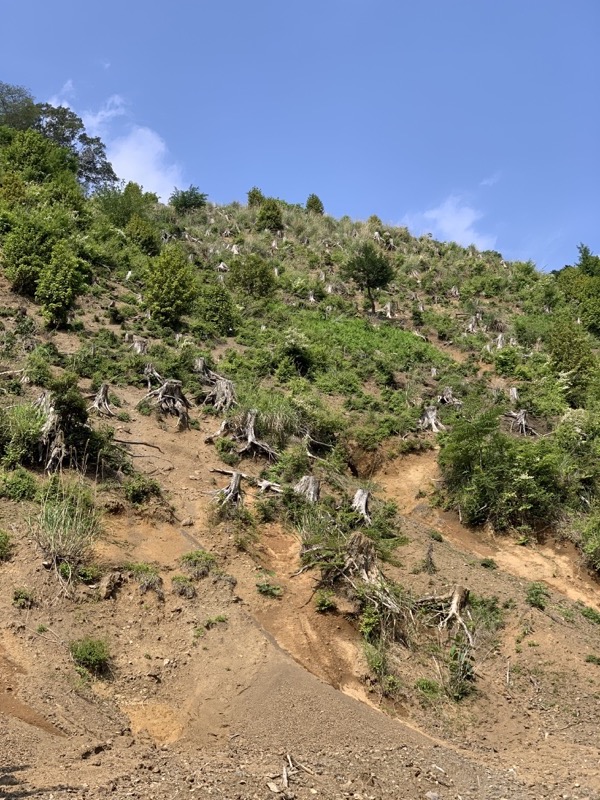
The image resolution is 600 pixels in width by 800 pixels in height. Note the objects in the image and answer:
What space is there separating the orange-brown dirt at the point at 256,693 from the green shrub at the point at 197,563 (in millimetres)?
163

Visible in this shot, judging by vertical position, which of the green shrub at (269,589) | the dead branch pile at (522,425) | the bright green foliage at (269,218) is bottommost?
the green shrub at (269,589)

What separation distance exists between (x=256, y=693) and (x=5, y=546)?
4.01 metres

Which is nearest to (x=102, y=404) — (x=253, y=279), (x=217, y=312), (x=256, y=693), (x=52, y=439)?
(x=52, y=439)

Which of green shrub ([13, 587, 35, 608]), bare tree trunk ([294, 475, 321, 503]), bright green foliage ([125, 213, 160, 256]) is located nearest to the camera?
green shrub ([13, 587, 35, 608])

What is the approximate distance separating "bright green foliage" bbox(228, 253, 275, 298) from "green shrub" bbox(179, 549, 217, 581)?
59.2 ft

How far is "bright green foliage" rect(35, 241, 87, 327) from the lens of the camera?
18.3 metres

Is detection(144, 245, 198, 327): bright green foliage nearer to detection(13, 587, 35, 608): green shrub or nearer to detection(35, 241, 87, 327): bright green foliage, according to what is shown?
detection(35, 241, 87, 327): bright green foliage

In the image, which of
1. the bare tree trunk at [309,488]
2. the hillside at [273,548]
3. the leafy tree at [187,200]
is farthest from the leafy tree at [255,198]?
the bare tree trunk at [309,488]

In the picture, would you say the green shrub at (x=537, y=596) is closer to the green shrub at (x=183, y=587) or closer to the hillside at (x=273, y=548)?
the hillside at (x=273, y=548)

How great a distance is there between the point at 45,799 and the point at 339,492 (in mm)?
9670

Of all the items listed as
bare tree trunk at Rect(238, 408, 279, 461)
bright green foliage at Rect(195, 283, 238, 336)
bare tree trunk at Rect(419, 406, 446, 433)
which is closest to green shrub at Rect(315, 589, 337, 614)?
bare tree trunk at Rect(238, 408, 279, 461)

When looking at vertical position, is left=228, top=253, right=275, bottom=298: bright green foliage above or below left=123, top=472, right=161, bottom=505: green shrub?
above

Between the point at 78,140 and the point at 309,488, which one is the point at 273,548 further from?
the point at 78,140

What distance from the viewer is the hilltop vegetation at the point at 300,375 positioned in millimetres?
10813
